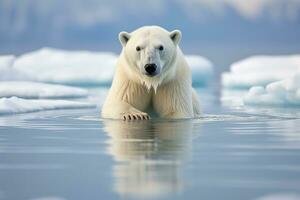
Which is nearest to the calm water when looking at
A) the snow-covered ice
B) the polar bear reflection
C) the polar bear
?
the polar bear reflection

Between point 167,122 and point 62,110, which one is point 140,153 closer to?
point 167,122

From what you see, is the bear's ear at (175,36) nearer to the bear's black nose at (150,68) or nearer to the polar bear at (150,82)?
the polar bear at (150,82)

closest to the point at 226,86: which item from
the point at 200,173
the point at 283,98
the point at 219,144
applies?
the point at 283,98

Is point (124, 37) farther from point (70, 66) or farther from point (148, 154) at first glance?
point (70, 66)

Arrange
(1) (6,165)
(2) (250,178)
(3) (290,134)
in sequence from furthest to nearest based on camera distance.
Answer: (3) (290,134) < (1) (6,165) < (2) (250,178)

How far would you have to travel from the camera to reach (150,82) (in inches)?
288

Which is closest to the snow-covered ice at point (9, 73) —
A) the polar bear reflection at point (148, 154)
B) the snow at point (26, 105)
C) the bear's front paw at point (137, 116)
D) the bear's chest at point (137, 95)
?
the snow at point (26, 105)

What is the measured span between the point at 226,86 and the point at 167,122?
1668 cm

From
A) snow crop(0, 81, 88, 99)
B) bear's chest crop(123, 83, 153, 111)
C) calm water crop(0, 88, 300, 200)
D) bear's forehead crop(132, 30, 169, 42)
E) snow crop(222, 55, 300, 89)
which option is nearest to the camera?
calm water crop(0, 88, 300, 200)

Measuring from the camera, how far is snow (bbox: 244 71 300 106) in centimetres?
1046

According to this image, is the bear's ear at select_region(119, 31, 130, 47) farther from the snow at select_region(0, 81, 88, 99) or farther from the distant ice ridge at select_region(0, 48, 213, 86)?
the distant ice ridge at select_region(0, 48, 213, 86)

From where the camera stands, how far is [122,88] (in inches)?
299

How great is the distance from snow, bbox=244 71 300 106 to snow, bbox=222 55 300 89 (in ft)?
30.0

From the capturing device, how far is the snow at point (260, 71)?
2123cm
